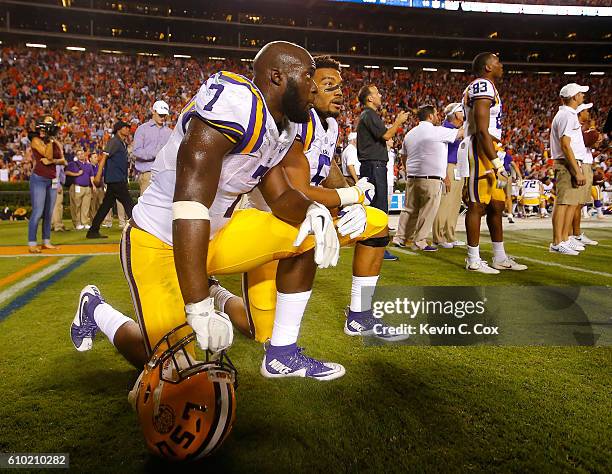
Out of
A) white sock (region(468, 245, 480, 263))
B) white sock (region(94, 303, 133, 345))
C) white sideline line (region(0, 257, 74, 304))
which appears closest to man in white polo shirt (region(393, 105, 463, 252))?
white sock (region(468, 245, 480, 263))

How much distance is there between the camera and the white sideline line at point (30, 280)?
13.5ft

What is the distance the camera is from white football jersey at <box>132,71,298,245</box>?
5.78 feet

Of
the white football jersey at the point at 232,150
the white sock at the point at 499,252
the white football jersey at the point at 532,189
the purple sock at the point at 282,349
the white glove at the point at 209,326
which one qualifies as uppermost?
the white football jersey at the point at 232,150

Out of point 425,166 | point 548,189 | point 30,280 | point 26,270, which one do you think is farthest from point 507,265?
point 548,189

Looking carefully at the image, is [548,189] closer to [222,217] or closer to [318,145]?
[318,145]

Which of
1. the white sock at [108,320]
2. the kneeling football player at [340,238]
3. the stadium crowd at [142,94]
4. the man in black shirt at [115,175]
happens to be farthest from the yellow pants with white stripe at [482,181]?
the stadium crowd at [142,94]

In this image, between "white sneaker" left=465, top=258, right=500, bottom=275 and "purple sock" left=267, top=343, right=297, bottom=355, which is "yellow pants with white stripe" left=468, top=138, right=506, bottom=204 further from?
"purple sock" left=267, top=343, right=297, bottom=355

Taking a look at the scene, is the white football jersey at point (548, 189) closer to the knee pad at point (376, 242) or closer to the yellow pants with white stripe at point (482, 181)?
the yellow pants with white stripe at point (482, 181)

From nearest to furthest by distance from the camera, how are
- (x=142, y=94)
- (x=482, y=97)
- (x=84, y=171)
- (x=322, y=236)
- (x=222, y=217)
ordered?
(x=322, y=236), (x=222, y=217), (x=482, y=97), (x=84, y=171), (x=142, y=94)

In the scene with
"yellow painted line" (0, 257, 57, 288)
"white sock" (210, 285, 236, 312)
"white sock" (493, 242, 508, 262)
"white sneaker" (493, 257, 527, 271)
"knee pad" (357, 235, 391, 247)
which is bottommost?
"yellow painted line" (0, 257, 57, 288)

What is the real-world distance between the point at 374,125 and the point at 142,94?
21019 millimetres

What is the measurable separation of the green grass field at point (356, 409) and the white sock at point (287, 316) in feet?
0.65

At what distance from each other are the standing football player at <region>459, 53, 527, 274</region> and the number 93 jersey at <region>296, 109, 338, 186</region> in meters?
2.37

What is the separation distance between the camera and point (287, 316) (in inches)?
93.8
